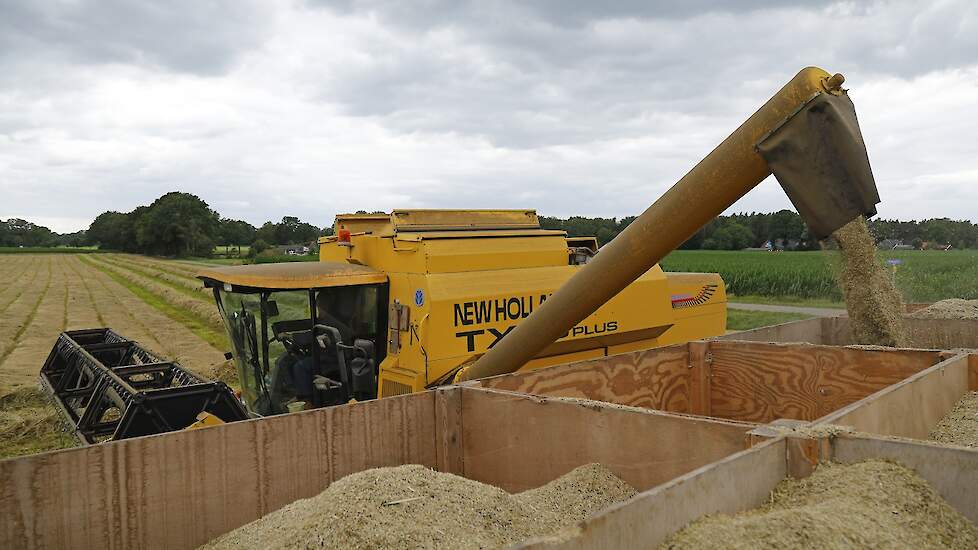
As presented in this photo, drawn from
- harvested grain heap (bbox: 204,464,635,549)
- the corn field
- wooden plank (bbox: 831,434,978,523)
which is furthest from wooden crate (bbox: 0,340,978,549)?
the corn field

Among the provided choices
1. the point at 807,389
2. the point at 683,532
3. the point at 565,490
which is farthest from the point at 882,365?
the point at 683,532

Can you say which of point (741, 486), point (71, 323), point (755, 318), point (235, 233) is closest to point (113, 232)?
point (235, 233)

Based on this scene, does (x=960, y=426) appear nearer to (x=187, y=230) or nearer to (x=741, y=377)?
(x=741, y=377)

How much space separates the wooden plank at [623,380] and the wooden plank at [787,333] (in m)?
0.60

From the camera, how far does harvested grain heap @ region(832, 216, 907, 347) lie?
533cm

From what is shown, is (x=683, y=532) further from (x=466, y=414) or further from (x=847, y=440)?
(x=466, y=414)

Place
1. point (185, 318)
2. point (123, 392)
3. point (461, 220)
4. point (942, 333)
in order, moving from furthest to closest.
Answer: point (185, 318)
point (942, 333)
point (461, 220)
point (123, 392)

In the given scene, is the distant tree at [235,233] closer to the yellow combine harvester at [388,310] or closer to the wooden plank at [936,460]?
the yellow combine harvester at [388,310]

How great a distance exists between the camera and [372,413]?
2982mm

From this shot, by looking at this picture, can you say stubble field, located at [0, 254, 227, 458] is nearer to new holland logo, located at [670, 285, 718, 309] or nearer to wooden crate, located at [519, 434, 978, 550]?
new holland logo, located at [670, 285, 718, 309]

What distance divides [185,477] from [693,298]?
532 centimetres

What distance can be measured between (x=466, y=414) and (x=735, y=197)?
4.99 ft

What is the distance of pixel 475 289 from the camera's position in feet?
16.4

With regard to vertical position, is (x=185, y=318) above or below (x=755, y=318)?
above
